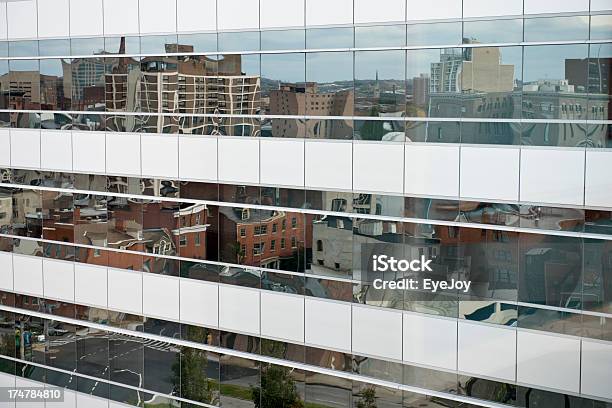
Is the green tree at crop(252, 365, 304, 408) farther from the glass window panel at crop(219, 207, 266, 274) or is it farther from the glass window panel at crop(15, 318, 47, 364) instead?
the glass window panel at crop(15, 318, 47, 364)

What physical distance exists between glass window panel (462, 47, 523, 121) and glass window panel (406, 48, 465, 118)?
4.0 inches

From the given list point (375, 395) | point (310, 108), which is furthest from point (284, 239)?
point (375, 395)

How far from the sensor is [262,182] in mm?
13438

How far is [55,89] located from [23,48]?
1215mm

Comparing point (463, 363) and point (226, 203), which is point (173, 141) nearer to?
point (226, 203)

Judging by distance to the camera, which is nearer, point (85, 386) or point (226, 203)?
point (226, 203)


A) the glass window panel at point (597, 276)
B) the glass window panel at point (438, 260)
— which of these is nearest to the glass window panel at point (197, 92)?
the glass window panel at point (438, 260)

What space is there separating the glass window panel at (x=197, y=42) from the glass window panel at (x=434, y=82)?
11.2 feet

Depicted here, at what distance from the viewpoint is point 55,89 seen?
16062 millimetres

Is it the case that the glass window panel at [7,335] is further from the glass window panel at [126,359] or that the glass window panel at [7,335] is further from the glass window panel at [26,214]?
the glass window panel at [126,359]

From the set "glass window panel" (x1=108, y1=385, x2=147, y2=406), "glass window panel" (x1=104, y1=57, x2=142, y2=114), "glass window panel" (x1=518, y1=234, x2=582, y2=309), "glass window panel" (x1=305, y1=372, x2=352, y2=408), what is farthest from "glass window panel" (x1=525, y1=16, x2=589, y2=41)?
"glass window panel" (x1=108, y1=385, x2=147, y2=406)

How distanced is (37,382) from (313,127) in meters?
7.95

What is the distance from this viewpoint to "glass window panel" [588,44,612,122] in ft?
34.0

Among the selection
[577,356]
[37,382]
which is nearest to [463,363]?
[577,356]
